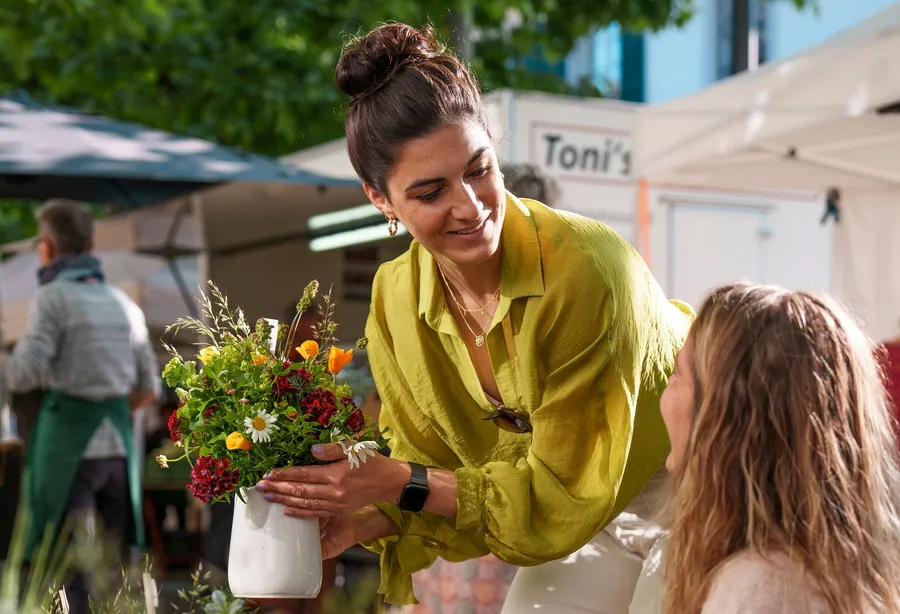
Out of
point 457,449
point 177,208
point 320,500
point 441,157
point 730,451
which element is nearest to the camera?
point 730,451

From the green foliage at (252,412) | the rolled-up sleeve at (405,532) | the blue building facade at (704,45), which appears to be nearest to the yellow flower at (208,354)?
the green foliage at (252,412)

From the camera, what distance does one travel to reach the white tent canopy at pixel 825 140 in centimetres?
538

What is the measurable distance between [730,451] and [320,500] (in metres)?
0.65

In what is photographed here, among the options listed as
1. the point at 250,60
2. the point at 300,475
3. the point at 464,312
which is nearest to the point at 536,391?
the point at 464,312

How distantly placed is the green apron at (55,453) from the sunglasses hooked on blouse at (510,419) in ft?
11.9

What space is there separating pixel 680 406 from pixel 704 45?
13.4 metres

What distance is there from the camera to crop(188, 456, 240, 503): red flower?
1.94 m

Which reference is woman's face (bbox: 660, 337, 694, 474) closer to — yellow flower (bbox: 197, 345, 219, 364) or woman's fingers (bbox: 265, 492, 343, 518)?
woman's fingers (bbox: 265, 492, 343, 518)

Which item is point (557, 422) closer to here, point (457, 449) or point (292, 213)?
point (457, 449)

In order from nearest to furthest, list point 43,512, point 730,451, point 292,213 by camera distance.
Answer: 1. point 730,451
2. point 43,512
3. point 292,213

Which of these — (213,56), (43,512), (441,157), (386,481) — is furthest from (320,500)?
(213,56)

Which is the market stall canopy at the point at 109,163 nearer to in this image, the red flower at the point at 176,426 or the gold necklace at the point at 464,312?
the gold necklace at the point at 464,312

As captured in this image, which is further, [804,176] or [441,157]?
[804,176]

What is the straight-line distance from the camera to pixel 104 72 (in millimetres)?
10219
